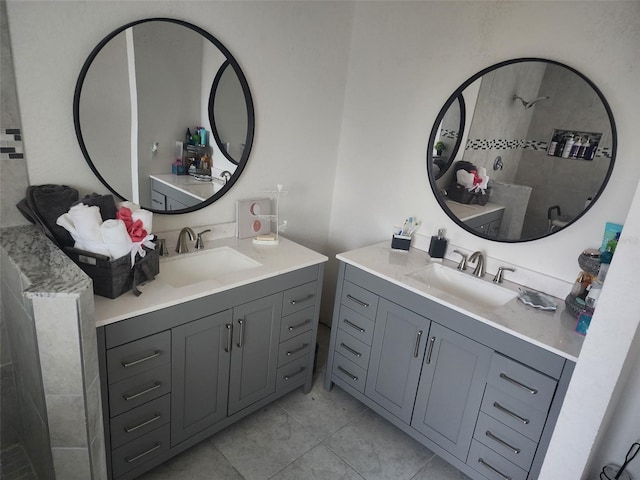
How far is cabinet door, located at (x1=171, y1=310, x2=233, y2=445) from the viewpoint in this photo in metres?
1.62

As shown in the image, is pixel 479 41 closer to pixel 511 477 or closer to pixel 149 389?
pixel 511 477

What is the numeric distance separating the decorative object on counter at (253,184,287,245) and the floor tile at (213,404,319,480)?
2.99 feet

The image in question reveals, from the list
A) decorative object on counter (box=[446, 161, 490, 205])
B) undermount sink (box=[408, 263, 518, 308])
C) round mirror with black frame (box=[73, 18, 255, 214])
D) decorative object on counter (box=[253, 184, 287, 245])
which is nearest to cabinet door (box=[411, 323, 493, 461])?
undermount sink (box=[408, 263, 518, 308])

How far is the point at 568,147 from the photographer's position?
1.79m

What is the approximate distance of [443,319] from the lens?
1.78m

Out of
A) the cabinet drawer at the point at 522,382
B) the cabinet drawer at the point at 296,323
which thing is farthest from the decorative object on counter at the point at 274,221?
the cabinet drawer at the point at 522,382

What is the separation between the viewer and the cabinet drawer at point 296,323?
2039 mm

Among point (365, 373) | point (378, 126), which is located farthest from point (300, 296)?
point (378, 126)

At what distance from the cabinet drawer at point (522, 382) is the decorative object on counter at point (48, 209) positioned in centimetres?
171

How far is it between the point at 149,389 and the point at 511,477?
150cm

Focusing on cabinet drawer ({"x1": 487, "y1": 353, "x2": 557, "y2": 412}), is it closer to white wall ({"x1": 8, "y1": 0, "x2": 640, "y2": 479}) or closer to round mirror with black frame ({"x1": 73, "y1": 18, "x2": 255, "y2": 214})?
white wall ({"x1": 8, "y1": 0, "x2": 640, "y2": 479})

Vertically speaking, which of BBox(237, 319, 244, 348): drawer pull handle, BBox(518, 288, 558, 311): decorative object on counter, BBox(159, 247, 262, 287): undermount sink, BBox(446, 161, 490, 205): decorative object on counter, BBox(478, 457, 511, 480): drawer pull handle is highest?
BBox(446, 161, 490, 205): decorative object on counter

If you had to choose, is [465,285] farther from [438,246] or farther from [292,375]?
[292,375]

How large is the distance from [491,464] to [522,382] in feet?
1.38
